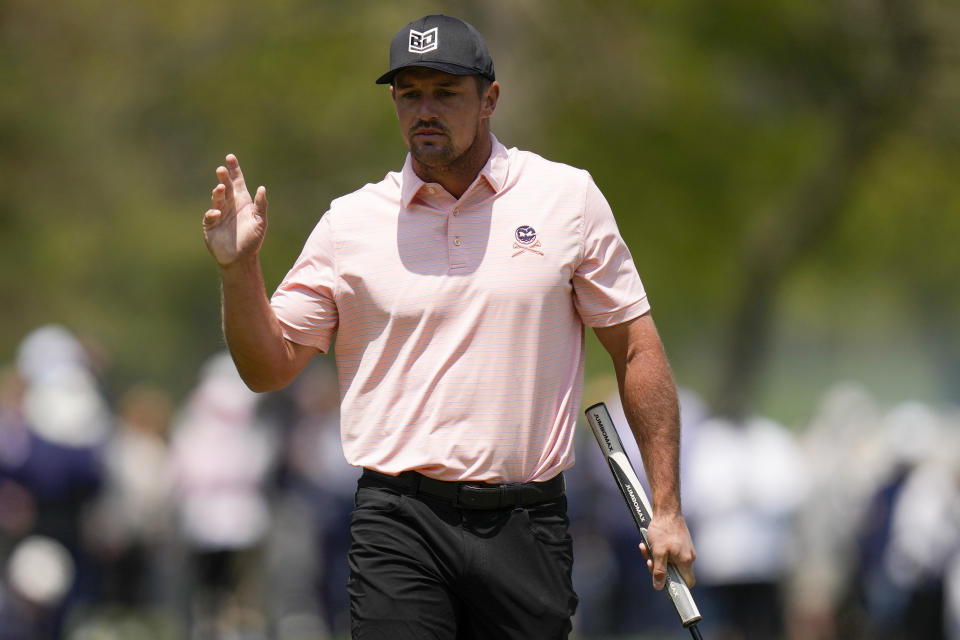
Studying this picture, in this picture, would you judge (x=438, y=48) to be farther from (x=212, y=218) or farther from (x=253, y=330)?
(x=253, y=330)

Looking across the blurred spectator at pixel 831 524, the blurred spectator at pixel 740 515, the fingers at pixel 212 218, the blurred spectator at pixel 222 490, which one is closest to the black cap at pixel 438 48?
the fingers at pixel 212 218

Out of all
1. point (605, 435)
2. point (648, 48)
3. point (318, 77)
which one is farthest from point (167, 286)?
point (605, 435)

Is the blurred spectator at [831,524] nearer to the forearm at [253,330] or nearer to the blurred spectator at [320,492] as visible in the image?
the blurred spectator at [320,492]

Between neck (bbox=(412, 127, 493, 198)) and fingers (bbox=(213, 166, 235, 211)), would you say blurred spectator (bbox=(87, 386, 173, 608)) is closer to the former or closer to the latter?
neck (bbox=(412, 127, 493, 198))

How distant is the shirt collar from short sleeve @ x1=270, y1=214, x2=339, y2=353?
271mm

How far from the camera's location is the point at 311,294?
567cm

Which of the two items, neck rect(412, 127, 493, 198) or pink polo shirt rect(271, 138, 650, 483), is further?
neck rect(412, 127, 493, 198)

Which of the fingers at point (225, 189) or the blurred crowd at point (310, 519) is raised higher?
the fingers at point (225, 189)

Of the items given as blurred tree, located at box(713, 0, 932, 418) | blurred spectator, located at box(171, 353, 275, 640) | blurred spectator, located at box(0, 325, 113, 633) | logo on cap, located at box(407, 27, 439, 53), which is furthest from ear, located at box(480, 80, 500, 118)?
blurred tree, located at box(713, 0, 932, 418)

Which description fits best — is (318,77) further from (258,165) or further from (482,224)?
(482,224)

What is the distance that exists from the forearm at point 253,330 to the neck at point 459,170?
0.63 meters

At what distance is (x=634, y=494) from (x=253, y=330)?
A: 1352 millimetres

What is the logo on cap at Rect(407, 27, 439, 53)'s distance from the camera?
551 centimetres

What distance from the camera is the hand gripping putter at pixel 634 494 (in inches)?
216
